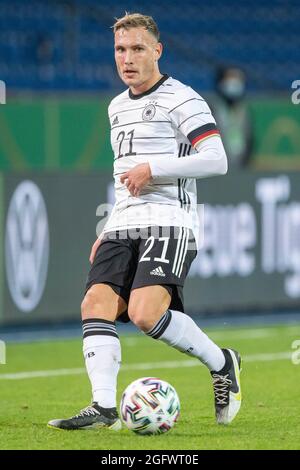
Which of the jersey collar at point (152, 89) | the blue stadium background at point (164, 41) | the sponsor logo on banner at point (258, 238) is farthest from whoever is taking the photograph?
the blue stadium background at point (164, 41)

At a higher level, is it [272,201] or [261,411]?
[272,201]

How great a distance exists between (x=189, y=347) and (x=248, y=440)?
2.46ft

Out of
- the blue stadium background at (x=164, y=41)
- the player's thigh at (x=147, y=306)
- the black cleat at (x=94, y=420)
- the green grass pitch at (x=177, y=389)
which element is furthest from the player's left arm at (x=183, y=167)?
the blue stadium background at (x=164, y=41)

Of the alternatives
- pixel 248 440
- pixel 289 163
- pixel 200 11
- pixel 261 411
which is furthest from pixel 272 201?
pixel 248 440

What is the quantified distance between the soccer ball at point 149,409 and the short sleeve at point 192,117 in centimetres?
137

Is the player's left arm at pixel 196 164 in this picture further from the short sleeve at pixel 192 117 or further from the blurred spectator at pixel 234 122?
the blurred spectator at pixel 234 122

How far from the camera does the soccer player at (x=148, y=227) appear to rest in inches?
266

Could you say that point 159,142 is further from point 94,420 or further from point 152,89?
point 94,420

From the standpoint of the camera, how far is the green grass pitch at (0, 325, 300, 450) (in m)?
6.36

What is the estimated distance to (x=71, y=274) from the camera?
44.2 ft

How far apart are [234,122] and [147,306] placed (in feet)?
35.3

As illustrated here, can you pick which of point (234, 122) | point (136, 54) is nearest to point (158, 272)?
point (136, 54)

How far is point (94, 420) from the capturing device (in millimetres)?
6680

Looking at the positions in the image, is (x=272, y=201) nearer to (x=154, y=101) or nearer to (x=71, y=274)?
(x=71, y=274)
